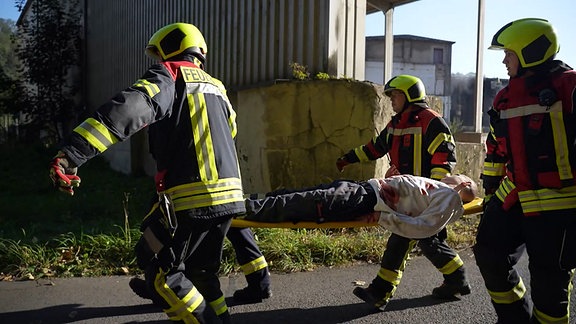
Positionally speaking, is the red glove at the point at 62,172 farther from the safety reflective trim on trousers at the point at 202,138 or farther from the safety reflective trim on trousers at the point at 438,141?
the safety reflective trim on trousers at the point at 438,141

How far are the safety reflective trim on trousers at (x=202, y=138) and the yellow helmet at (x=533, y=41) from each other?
73.4 inches

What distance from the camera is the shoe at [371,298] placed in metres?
3.86

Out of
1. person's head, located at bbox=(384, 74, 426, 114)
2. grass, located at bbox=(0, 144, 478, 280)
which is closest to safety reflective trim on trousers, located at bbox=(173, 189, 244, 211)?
grass, located at bbox=(0, 144, 478, 280)

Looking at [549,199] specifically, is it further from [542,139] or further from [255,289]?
[255,289]

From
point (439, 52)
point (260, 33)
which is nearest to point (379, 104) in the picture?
point (260, 33)

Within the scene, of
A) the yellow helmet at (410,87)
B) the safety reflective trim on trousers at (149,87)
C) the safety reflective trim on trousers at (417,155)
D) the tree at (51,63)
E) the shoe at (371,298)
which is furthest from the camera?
the tree at (51,63)

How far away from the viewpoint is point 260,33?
717 cm

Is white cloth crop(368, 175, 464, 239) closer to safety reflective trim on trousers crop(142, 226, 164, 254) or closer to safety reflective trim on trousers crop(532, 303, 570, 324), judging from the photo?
safety reflective trim on trousers crop(532, 303, 570, 324)

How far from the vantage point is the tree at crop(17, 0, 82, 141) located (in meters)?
15.6

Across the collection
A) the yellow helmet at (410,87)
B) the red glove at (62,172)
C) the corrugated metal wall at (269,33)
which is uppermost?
the corrugated metal wall at (269,33)

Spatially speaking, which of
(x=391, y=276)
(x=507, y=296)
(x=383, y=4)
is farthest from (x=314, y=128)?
(x=383, y=4)

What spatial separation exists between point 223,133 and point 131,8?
1023 cm

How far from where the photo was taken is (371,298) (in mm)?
3863

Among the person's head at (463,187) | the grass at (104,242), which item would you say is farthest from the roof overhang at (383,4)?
the person's head at (463,187)
